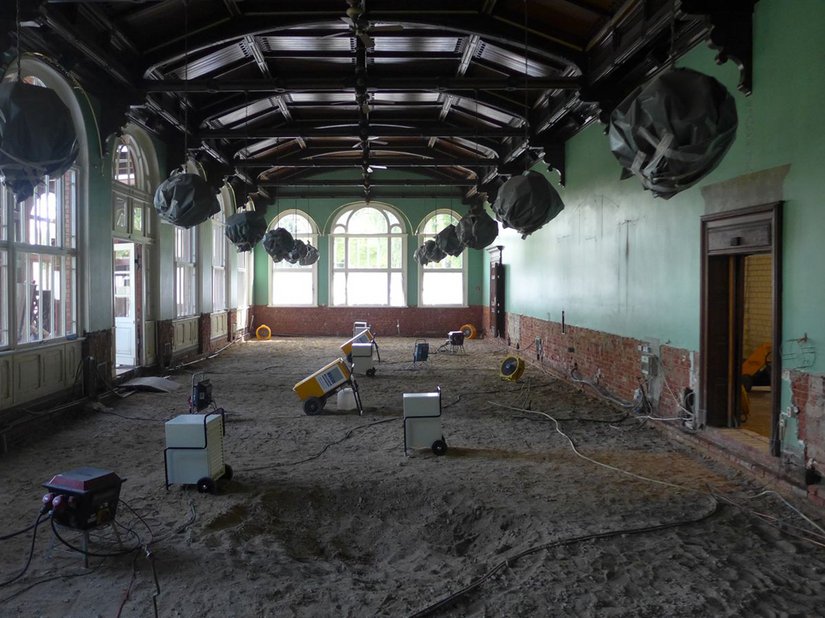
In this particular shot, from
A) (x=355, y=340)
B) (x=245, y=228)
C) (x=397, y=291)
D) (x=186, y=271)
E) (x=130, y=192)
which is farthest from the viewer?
(x=397, y=291)

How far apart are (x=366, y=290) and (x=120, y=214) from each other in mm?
10692

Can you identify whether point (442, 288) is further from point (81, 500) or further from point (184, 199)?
point (81, 500)

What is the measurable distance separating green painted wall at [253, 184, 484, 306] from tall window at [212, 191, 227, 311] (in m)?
3.36

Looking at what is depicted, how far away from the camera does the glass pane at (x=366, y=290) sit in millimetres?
19500

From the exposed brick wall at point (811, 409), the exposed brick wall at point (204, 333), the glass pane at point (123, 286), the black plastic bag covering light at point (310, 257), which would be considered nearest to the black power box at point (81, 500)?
the exposed brick wall at point (811, 409)

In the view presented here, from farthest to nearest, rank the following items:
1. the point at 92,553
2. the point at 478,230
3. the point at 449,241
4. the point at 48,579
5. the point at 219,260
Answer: the point at 219,260 → the point at 449,241 → the point at 478,230 → the point at 92,553 → the point at 48,579

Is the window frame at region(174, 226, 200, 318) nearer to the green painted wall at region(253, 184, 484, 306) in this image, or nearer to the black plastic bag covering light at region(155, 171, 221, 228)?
the black plastic bag covering light at region(155, 171, 221, 228)

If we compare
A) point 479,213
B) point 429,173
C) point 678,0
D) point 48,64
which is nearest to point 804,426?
point 678,0

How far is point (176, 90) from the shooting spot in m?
7.75

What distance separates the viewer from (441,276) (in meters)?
19.5

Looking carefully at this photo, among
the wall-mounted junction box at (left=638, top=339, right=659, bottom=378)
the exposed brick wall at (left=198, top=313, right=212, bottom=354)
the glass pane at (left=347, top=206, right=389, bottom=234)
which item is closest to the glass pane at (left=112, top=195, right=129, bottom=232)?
the exposed brick wall at (left=198, top=313, right=212, bottom=354)

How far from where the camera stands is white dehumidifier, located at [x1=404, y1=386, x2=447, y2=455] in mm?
5785

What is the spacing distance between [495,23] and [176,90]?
4149 millimetres

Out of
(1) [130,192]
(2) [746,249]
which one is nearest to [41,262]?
(1) [130,192]
